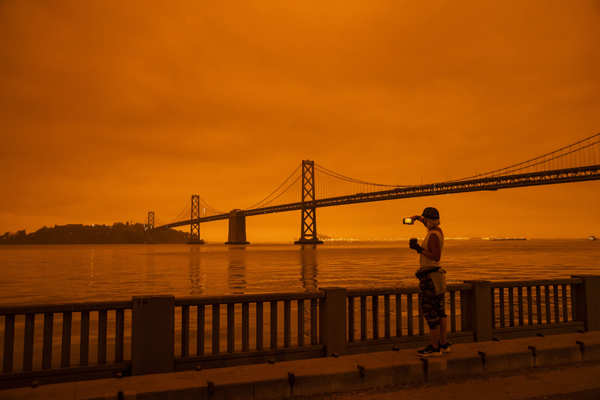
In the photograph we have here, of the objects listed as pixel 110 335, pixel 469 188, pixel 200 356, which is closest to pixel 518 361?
pixel 200 356

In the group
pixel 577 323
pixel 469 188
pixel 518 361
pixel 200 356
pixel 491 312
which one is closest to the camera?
pixel 200 356

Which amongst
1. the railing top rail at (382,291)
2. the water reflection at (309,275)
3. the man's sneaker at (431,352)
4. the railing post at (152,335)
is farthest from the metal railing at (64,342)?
the water reflection at (309,275)

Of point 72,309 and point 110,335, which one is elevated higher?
point 72,309

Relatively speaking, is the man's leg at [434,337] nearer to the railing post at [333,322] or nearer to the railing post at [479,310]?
the railing post at [333,322]

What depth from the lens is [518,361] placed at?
534 centimetres

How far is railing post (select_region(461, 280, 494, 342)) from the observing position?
613 cm

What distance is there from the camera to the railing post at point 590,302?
269 inches

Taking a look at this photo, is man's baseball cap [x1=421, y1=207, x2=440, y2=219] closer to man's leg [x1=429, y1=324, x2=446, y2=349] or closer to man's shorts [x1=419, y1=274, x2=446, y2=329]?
man's shorts [x1=419, y1=274, x2=446, y2=329]

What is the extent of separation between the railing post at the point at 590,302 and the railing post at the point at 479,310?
1660 mm

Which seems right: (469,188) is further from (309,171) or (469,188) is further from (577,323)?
(577,323)

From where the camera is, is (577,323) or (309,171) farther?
(309,171)

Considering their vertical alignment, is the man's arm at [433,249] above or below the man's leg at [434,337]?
above

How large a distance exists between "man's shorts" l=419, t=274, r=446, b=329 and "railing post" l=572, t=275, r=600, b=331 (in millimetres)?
2989

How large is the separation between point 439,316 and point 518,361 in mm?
1062
